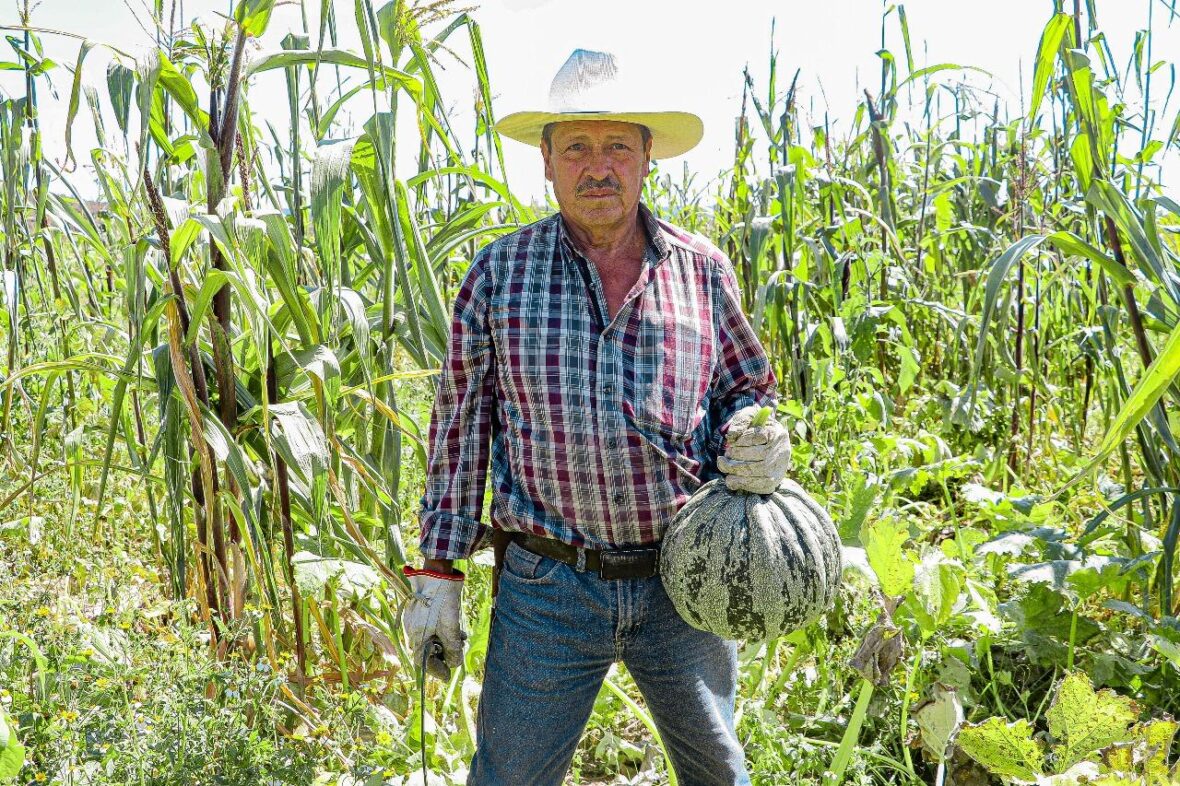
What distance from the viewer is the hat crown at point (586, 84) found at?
6.24 ft

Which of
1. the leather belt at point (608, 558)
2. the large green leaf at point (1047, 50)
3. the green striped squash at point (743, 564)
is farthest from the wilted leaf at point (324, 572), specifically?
the large green leaf at point (1047, 50)

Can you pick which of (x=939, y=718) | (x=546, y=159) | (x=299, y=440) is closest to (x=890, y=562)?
(x=939, y=718)

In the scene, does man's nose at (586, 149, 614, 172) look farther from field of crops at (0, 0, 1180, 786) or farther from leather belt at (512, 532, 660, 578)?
leather belt at (512, 532, 660, 578)

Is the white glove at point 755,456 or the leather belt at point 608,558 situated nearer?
the white glove at point 755,456

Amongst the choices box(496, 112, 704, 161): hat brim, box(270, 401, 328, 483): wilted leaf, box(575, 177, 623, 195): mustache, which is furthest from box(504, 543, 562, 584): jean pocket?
box(496, 112, 704, 161): hat brim

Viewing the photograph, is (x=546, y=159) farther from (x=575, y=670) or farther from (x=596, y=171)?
(x=575, y=670)

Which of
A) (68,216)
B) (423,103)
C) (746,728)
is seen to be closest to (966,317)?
(746,728)

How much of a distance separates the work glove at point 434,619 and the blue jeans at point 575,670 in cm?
8

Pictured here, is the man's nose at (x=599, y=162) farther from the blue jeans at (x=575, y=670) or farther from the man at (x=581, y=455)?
the blue jeans at (x=575, y=670)

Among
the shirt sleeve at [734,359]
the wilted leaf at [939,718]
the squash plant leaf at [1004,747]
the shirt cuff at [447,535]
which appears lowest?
the wilted leaf at [939,718]

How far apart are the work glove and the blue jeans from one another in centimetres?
8

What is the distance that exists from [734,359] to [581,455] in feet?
1.45

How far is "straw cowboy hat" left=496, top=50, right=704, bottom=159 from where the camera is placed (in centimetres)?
190

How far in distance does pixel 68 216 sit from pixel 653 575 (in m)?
2.05
